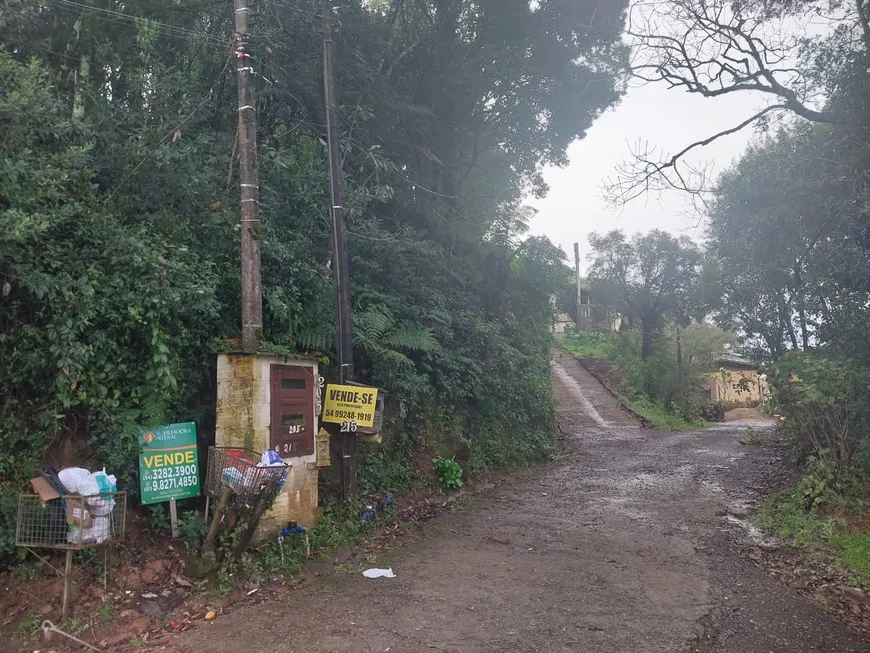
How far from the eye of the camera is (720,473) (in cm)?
1304

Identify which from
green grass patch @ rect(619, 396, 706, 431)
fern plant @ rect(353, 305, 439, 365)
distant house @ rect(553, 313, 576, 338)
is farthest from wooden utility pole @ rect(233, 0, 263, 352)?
distant house @ rect(553, 313, 576, 338)

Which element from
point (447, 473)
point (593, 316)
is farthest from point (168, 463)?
point (593, 316)

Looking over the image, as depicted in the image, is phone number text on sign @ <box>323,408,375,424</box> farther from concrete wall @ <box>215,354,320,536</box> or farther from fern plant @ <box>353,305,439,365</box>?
fern plant @ <box>353,305,439,365</box>

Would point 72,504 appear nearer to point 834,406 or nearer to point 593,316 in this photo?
point 834,406

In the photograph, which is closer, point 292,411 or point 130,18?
point 292,411

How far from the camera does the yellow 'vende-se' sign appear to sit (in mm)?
7812

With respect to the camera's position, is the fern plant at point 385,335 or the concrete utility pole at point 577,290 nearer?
the fern plant at point 385,335

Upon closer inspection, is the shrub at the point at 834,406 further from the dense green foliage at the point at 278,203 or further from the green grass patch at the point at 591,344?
the green grass patch at the point at 591,344

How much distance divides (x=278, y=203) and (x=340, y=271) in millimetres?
1609

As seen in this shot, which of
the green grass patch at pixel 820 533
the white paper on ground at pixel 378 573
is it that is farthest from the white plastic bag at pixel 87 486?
the green grass patch at pixel 820 533

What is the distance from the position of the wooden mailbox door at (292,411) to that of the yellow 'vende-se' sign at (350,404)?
2.08 ft

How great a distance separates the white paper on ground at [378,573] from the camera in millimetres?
6417

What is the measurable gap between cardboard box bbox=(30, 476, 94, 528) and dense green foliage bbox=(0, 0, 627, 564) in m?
0.68

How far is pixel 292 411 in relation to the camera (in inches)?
275
